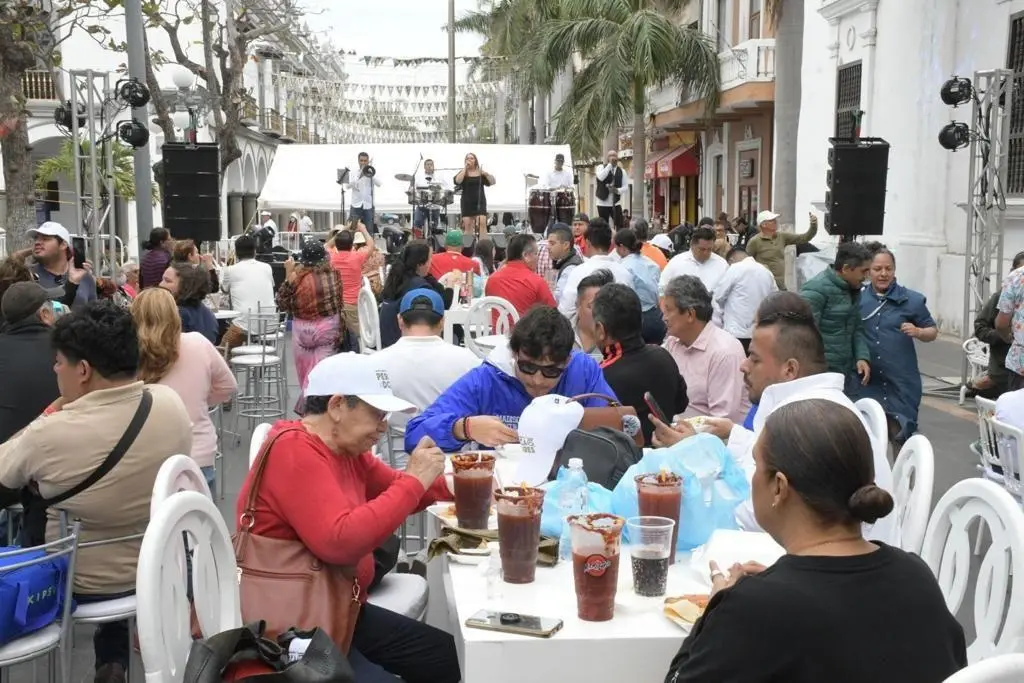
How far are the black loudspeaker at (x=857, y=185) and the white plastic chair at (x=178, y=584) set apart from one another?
1009cm

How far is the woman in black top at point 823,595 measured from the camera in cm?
189

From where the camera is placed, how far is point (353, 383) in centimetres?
295

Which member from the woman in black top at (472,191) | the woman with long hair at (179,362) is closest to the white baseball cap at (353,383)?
the woman with long hair at (179,362)

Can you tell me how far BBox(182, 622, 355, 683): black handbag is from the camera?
98.2 inches

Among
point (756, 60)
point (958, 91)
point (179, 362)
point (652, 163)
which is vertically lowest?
point (179, 362)

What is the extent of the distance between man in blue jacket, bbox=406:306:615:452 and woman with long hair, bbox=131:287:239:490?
1458 mm

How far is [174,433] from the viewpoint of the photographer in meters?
3.76

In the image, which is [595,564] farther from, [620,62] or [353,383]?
[620,62]

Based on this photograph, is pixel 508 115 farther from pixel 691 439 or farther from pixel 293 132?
pixel 691 439

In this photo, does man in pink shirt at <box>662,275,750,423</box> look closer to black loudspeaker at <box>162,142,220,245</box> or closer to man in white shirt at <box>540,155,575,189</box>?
black loudspeaker at <box>162,142,220,245</box>

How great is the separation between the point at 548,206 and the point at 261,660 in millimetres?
17391

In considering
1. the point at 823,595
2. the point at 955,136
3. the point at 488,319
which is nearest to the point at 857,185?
the point at 955,136

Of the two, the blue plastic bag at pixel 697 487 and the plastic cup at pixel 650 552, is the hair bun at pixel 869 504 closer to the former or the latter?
the plastic cup at pixel 650 552

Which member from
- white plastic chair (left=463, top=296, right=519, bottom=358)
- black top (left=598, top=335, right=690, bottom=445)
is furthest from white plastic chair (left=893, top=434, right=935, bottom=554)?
white plastic chair (left=463, top=296, right=519, bottom=358)
